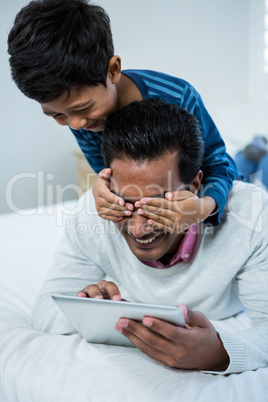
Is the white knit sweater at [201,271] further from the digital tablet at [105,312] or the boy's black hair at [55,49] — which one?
the boy's black hair at [55,49]

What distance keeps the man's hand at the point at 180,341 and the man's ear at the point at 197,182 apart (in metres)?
0.35

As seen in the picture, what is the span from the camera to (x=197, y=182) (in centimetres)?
117

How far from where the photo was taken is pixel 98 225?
1246 millimetres

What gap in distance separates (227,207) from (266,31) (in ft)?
8.03

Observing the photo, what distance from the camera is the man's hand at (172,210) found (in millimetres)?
997

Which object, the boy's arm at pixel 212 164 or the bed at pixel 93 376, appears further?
the boy's arm at pixel 212 164

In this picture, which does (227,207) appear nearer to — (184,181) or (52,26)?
(184,181)

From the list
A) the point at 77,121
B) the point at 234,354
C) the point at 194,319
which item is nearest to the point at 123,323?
the point at 194,319

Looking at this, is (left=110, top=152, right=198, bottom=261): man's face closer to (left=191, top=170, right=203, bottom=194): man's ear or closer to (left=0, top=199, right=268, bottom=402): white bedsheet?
(left=191, top=170, right=203, bottom=194): man's ear

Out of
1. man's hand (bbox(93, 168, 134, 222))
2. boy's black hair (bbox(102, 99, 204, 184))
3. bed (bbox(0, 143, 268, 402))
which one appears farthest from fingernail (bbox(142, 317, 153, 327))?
boy's black hair (bbox(102, 99, 204, 184))

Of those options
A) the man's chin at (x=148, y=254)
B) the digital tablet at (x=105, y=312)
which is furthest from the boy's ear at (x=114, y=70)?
the digital tablet at (x=105, y=312)

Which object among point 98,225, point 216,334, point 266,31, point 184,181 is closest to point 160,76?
point 184,181

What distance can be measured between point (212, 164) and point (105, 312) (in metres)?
0.56

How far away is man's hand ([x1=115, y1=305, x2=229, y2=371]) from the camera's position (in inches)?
34.1
